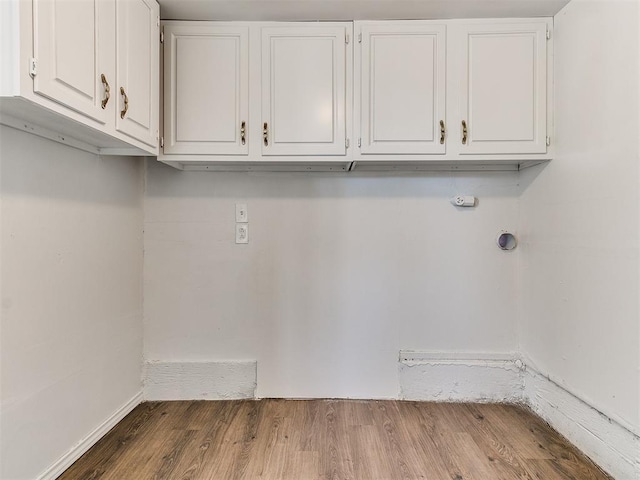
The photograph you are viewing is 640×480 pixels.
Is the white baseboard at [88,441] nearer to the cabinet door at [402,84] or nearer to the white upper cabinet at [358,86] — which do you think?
the white upper cabinet at [358,86]

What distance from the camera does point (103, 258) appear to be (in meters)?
1.78

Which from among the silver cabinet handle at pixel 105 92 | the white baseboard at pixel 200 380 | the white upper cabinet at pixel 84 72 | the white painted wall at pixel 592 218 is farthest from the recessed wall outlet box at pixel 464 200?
the silver cabinet handle at pixel 105 92

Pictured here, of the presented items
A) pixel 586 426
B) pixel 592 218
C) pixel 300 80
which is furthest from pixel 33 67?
pixel 586 426

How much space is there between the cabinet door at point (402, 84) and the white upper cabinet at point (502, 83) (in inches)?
4.0

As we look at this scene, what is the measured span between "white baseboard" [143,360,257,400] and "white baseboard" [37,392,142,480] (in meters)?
0.12

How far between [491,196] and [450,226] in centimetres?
31

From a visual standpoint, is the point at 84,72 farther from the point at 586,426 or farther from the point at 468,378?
the point at 586,426

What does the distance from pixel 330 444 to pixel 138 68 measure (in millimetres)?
1938

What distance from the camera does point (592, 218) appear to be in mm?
1585

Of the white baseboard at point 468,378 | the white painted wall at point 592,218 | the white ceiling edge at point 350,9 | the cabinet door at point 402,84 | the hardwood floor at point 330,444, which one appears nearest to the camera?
the white painted wall at point 592,218

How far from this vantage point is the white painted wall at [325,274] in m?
2.16

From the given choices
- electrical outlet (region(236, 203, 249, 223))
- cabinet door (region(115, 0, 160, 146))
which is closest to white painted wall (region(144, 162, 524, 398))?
electrical outlet (region(236, 203, 249, 223))

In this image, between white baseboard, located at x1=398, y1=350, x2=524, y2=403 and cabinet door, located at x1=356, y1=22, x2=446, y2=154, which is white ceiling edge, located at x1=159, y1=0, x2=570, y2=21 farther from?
white baseboard, located at x1=398, y1=350, x2=524, y2=403

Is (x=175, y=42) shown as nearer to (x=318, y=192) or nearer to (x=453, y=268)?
(x=318, y=192)
